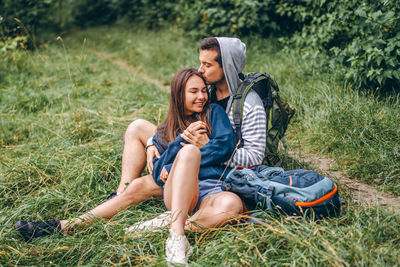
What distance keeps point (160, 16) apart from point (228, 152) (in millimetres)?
8385

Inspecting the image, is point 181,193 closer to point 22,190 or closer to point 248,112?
point 248,112

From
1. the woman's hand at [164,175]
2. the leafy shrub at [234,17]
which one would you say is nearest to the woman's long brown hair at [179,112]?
the woman's hand at [164,175]

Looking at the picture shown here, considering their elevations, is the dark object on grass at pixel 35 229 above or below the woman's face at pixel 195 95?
below

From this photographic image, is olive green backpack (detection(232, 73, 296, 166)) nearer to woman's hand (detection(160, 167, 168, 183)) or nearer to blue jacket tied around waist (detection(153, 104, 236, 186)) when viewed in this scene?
blue jacket tied around waist (detection(153, 104, 236, 186))

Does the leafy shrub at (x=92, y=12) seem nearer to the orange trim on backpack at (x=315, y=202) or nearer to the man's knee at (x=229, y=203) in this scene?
the man's knee at (x=229, y=203)

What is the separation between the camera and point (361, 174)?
313 cm

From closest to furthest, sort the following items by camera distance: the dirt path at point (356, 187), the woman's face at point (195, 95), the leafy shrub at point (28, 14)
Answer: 1. the dirt path at point (356, 187)
2. the woman's face at point (195, 95)
3. the leafy shrub at point (28, 14)

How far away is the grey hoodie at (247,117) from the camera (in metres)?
2.65

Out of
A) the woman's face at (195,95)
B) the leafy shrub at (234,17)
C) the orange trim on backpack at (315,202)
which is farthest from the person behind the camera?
the leafy shrub at (234,17)

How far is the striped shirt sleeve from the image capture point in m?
2.64

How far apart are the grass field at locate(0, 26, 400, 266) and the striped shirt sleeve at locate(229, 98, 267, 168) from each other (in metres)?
0.48

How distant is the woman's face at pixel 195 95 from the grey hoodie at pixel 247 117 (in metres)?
0.22

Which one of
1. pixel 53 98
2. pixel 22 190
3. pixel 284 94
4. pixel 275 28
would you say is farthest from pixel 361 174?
pixel 53 98

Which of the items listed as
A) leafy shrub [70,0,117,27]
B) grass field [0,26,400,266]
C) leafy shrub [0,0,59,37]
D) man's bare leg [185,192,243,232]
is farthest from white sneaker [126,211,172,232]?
leafy shrub [70,0,117,27]
